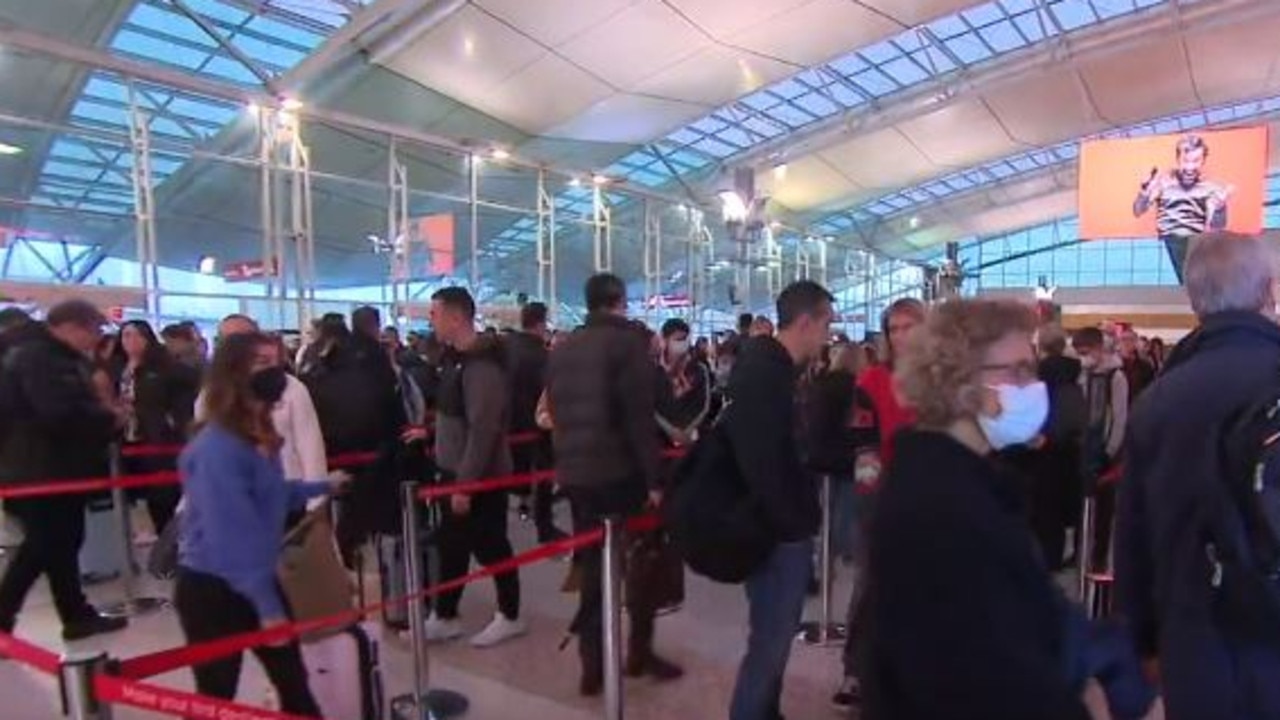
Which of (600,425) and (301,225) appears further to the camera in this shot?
(301,225)

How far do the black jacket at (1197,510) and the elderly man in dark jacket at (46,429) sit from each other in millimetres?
4057

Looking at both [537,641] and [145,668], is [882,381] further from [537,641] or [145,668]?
[145,668]

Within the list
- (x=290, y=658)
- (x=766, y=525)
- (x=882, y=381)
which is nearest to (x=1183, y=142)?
(x=882, y=381)

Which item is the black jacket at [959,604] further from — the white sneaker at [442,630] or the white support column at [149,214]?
the white support column at [149,214]

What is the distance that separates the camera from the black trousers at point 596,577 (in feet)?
12.4

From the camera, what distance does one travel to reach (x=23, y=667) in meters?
4.27

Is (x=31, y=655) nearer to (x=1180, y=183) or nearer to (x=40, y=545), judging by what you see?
(x=40, y=545)

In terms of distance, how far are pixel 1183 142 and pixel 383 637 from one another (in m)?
12.4

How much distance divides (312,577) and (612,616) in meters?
0.92

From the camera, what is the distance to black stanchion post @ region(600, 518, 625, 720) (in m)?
3.05

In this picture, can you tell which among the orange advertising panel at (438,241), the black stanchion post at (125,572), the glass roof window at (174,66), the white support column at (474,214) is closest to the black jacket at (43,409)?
the black stanchion post at (125,572)

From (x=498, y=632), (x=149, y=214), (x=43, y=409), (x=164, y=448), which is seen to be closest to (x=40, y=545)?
(x=43, y=409)

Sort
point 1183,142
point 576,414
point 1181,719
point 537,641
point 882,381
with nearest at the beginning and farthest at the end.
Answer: point 1181,719, point 882,381, point 576,414, point 537,641, point 1183,142

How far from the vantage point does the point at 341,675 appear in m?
3.14
